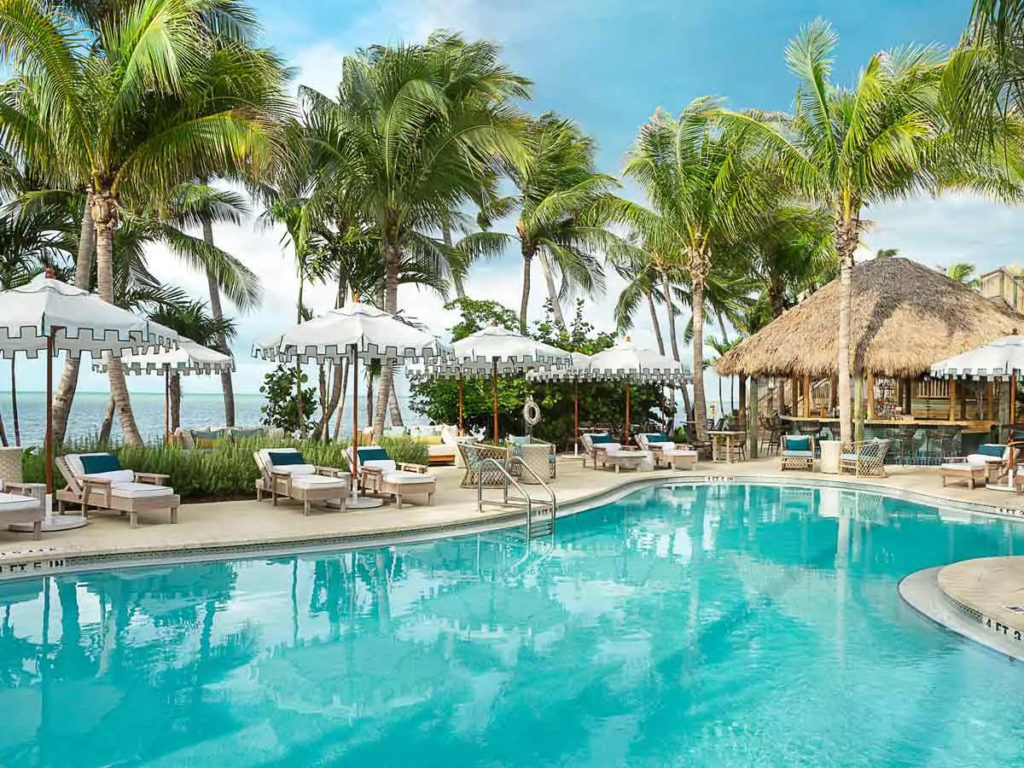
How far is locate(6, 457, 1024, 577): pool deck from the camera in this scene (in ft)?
25.9

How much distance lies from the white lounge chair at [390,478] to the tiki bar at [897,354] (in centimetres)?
1158

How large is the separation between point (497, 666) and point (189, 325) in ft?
54.7

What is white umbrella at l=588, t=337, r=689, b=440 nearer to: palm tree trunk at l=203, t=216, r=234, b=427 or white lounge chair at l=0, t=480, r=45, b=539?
white lounge chair at l=0, t=480, r=45, b=539

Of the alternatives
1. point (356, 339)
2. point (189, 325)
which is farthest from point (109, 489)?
point (189, 325)

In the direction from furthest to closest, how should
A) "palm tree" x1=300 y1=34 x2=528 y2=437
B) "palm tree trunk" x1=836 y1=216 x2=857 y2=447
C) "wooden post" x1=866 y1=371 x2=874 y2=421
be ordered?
"wooden post" x1=866 y1=371 x2=874 y2=421 < "palm tree trunk" x1=836 y1=216 x2=857 y2=447 < "palm tree" x1=300 y1=34 x2=528 y2=437

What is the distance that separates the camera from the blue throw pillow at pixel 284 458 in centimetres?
1084

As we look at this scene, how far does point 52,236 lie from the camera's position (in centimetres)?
1828

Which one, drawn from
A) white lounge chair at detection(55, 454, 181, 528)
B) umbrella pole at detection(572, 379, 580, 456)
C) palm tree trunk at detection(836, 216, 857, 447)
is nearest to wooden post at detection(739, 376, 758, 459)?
palm tree trunk at detection(836, 216, 857, 447)

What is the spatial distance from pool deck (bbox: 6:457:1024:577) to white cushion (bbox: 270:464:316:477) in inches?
18.2

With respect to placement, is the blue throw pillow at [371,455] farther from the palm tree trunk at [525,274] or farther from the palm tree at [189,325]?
the palm tree trunk at [525,274]

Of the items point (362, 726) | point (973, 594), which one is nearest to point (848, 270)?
point (973, 594)

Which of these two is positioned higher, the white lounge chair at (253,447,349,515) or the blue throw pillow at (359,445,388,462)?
the blue throw pillow at (359,445,388,462)

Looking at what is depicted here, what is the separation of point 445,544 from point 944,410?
19.0 metres

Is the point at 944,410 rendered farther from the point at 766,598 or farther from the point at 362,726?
the point at 362,726
